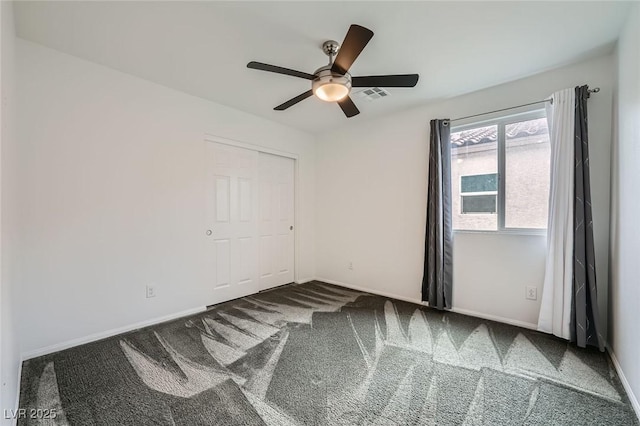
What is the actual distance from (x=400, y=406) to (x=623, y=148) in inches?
94.1

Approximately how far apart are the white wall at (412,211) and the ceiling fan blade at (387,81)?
795mm

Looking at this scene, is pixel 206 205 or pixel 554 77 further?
pixel 206 205

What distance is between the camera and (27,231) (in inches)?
80.4

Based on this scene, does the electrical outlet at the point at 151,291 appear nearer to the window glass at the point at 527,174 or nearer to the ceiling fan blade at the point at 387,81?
the ceiling fan blade at the point at 387,81

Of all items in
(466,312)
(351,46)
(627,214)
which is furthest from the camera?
(466,312)

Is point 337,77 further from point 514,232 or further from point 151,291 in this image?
point 151,291

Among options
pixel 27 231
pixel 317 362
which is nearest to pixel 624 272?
pixel 317 362

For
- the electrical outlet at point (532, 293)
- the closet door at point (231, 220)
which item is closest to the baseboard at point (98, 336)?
the closet door at point (231, 220)

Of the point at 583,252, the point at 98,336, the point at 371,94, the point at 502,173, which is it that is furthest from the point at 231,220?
the point at 583,252

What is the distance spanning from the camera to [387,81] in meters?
2.01

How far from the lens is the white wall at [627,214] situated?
1.63 meters

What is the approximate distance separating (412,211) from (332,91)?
1925mm

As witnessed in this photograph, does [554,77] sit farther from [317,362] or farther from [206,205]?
[206,205]

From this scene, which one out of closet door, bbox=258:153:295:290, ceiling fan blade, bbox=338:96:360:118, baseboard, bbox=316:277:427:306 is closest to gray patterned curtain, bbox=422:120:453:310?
baseboard, bbox=316:277:427:306
